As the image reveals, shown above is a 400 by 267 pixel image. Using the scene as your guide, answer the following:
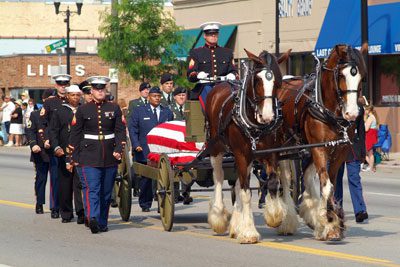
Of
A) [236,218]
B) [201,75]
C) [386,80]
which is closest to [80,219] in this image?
[201,75]

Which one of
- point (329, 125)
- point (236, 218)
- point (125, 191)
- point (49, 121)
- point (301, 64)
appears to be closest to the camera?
point (329, 125)

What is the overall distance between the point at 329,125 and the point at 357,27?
22620 millimetres

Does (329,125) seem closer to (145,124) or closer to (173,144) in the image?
(173,144)

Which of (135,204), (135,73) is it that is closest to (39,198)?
(135,204)

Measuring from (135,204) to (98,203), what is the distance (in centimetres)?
478

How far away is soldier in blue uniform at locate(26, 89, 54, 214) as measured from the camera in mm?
17625

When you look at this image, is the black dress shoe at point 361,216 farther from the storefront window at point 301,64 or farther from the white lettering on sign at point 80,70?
the white lettering on sign at point 80,70

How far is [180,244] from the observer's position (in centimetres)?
1373

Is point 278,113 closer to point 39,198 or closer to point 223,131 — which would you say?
point 223,131

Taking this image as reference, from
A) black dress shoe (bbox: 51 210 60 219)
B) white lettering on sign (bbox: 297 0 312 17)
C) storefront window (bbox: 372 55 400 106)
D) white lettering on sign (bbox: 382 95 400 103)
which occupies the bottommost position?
black dress shoe (bbox: 51 210 60 219)

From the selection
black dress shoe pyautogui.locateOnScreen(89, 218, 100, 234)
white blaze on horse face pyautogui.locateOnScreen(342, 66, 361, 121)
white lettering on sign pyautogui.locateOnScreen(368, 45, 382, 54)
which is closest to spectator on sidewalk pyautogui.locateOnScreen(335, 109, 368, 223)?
white blaze on horse face pyautogui.locateOnScreen(342, 66, 361, 121)

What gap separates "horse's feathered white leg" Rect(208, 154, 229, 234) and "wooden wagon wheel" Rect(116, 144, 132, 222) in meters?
1.74

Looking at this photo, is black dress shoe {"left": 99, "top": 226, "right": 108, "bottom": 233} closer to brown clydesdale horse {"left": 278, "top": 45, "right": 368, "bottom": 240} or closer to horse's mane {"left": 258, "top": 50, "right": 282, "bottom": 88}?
brown clydesdale horse {"left": 278, "top": 45, "right": 368, "bottom": 240}

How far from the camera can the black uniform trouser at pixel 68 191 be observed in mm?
16516
